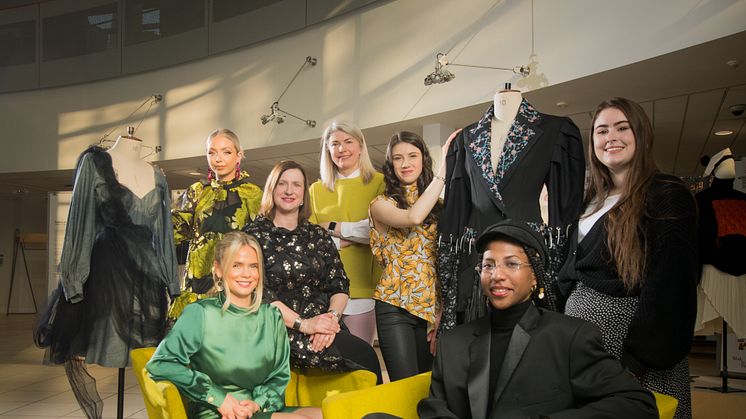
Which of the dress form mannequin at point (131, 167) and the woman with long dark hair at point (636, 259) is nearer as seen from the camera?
the woman with long dark hair at point (636, 259)

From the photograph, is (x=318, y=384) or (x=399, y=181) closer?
(x=318, y=384)

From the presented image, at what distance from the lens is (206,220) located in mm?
3340

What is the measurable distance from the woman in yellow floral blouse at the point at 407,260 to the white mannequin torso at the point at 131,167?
1.26 m

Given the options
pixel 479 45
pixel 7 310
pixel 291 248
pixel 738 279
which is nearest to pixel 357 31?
pixel 479 45

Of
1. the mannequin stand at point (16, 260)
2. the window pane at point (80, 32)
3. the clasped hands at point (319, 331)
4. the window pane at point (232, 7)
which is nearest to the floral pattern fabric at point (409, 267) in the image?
the clasped hands at point (319, 331)

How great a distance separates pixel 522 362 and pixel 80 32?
1219 centimetres

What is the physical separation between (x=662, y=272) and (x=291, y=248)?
1.54 meters

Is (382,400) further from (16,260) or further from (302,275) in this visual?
(16,260)

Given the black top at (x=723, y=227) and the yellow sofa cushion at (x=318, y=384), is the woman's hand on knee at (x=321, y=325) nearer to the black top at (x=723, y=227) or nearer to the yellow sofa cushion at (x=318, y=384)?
the yellow sofa cushion at (x=318, y=384)

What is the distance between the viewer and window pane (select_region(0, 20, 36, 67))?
12.1 m

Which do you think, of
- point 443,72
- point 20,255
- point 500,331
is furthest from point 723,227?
point 20,255

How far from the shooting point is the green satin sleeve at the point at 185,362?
2215mm

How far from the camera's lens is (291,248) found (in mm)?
2846

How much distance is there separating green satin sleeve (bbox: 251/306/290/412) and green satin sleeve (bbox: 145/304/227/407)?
14cm
